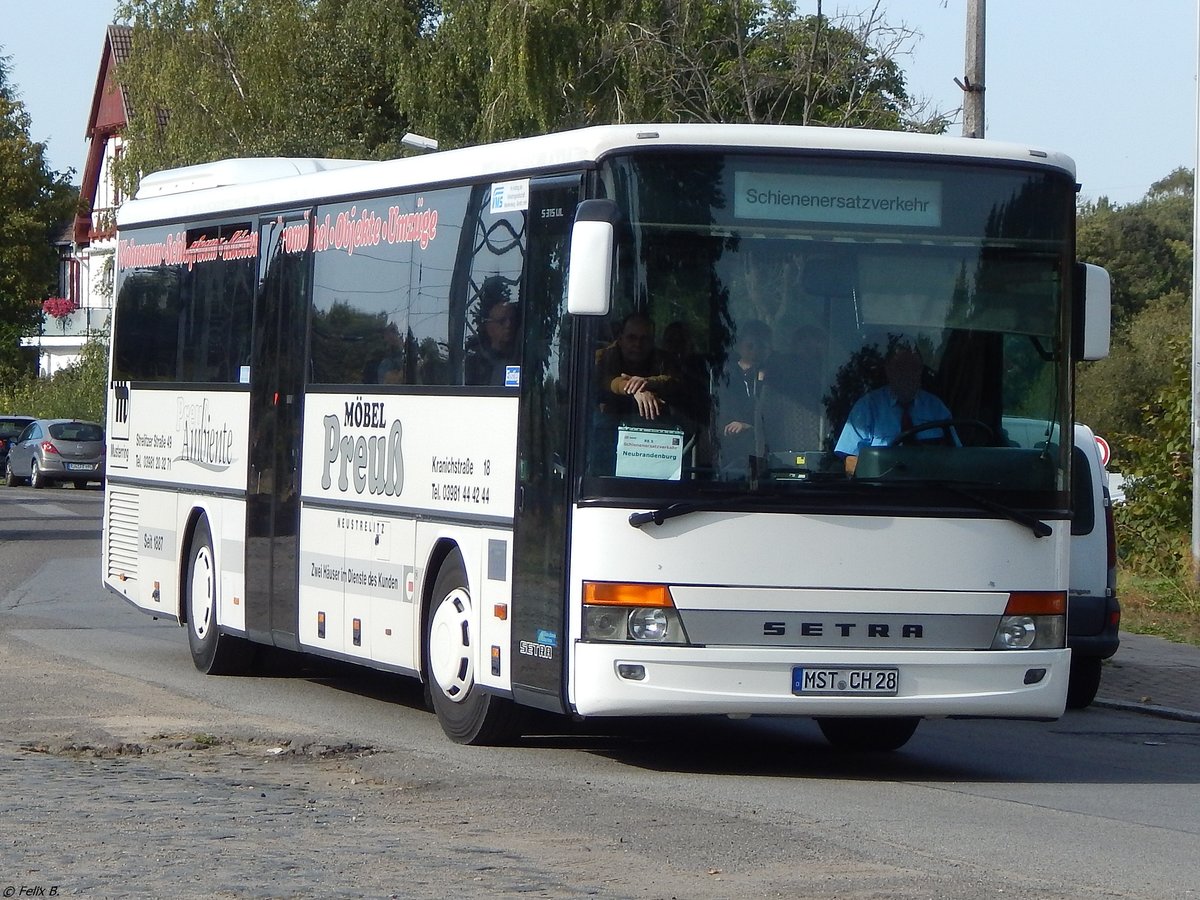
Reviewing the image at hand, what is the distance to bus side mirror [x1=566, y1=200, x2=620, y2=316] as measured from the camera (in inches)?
360

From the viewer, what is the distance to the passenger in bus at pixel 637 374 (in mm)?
9469

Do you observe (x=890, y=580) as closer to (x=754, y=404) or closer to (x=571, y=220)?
(x=754, y=404)

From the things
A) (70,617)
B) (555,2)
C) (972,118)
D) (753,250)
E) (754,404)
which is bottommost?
(70,617)

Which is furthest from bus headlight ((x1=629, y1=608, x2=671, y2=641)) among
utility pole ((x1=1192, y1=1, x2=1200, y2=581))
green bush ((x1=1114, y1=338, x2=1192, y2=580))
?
green bush ((x1=1114, y1=338, x2=1192, y2=580))

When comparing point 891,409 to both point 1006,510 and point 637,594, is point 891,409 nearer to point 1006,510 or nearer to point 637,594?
point 1006,510

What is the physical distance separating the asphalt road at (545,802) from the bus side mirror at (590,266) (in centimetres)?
219

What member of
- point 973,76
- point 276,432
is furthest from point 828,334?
point 973,76

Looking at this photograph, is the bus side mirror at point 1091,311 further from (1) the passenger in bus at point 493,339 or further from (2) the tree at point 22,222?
(2) the tree at point 22,222

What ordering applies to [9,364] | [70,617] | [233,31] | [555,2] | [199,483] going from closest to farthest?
[199,483]
[70,617]
[555,2]
[233,31]
[9,364]

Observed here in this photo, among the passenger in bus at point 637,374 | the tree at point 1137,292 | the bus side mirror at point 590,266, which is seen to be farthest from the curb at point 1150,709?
the tree at point 1137,292

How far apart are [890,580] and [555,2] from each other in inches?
990

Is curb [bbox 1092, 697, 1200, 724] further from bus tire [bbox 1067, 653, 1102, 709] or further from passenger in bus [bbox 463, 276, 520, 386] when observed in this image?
passenger in bus [bbox 463, 276, 520, 386]

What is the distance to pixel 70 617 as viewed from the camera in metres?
18.7

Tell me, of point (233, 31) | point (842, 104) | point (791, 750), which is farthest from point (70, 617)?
point (233, 31)
